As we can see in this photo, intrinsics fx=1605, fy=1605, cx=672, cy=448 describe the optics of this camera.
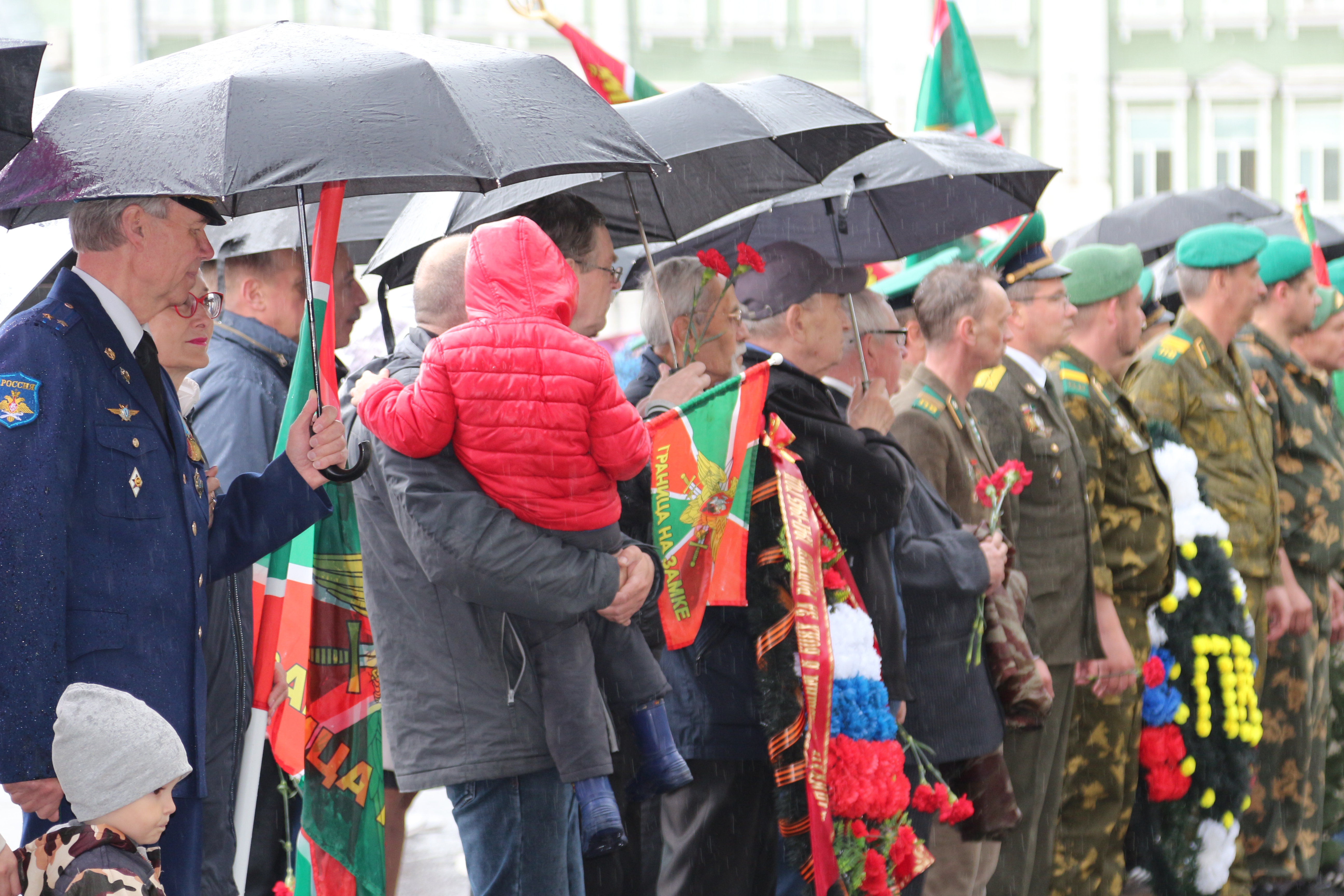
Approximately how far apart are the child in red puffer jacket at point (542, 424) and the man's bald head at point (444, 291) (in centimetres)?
31

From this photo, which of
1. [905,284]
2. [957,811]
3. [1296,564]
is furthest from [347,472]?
[1296,564]

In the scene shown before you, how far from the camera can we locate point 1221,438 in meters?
6.54

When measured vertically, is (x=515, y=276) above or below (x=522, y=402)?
above

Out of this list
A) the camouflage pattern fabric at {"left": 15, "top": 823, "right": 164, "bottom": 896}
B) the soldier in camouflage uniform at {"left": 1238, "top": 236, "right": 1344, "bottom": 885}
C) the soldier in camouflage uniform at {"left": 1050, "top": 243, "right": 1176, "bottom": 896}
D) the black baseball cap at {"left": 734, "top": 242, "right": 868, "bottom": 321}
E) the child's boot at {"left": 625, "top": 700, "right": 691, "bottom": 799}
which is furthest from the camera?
the soldier in camouflage uniform at {"left": 1238, "top": 236, "right": 1344, "bottom": 885}

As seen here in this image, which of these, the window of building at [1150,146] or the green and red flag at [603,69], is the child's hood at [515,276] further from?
the window of building at [1150,146]

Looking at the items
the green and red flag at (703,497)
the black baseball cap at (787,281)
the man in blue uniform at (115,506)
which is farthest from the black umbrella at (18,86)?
the black baseball cap at (787,281)

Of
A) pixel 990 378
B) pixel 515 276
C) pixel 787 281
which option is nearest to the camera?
pixel 515 276

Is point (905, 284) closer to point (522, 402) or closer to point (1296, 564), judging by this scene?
point (1296, 564)

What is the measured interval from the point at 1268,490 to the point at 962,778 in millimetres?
2474

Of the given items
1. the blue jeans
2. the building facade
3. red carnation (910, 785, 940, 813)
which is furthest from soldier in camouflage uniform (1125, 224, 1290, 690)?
the building facade

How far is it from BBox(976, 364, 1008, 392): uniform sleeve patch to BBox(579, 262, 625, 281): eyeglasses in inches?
67.9

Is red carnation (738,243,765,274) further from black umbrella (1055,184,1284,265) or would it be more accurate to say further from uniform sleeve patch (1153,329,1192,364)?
black umbrella (1055,184,1284,265)

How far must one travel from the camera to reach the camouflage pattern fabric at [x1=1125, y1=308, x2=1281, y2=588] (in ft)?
21.3

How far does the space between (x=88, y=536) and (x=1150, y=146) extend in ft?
94.5
